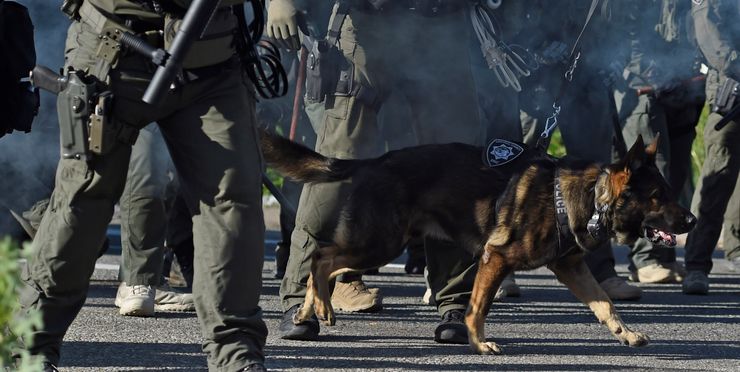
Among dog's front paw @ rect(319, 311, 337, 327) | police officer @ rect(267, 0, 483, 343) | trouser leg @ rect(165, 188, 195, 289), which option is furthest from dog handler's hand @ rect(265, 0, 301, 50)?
trouser leg @ rect(165, 188, 195, 289)

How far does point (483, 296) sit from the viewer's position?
5211 millimetres

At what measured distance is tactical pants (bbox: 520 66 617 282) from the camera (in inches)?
285

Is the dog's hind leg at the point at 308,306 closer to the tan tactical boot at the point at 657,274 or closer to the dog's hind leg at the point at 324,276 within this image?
the dog's hind leg at the point at 324,276

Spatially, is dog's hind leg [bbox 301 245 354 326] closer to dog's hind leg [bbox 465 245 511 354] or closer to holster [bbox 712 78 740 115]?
dog's hind leg [bbox 465 245 511 354]

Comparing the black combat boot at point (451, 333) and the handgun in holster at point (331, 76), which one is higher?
the handgun in holster at point (331, 76)

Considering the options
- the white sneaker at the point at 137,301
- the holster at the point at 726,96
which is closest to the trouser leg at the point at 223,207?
the white sneaker at the point at 137,301

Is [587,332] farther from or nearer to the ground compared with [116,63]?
nearer to the ground

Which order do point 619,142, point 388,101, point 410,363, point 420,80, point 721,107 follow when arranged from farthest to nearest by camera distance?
point 619,142
point 721,107
point 388,101
point 420,80
point 410,363

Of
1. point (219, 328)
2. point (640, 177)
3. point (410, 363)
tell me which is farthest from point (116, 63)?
point (640, 177)

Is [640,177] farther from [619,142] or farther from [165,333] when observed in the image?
[619,142]

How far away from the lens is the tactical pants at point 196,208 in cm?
386

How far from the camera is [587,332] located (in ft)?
19.2

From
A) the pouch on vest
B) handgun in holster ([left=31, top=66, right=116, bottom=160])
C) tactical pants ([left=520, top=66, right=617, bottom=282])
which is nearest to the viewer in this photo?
handgun in holster ([left=31, top=66, right=116, bottom=160])

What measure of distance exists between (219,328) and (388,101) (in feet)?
8.77
